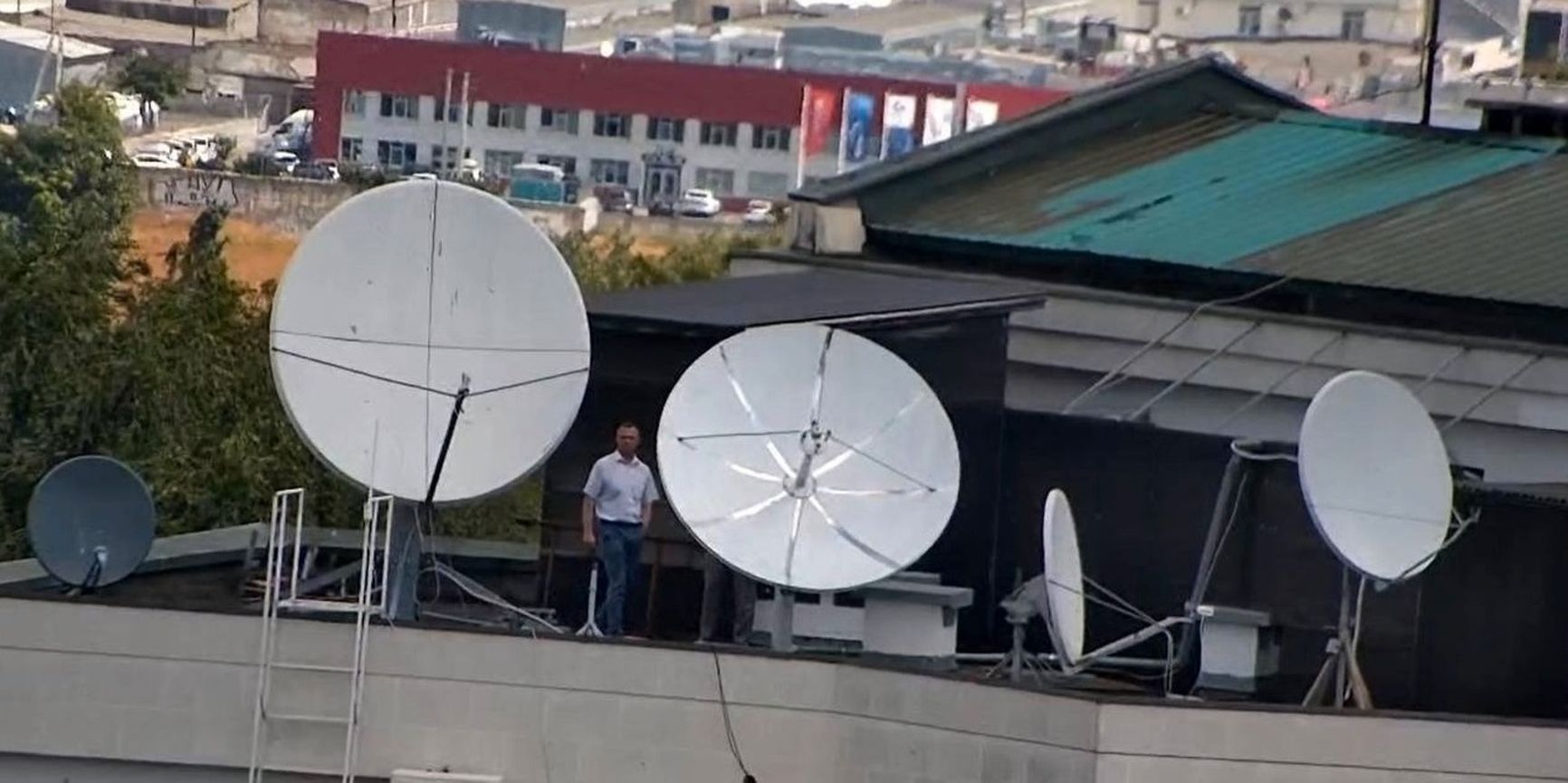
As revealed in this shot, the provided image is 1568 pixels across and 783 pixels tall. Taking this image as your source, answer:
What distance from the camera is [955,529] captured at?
22500mm

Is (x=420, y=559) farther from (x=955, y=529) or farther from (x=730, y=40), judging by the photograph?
(x=730, y=40)

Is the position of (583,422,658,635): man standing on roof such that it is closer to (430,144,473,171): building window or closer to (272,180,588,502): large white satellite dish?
(272,180,588,502): large white satellite dish

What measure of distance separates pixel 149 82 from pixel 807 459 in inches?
4593

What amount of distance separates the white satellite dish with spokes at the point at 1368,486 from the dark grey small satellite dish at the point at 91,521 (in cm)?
717

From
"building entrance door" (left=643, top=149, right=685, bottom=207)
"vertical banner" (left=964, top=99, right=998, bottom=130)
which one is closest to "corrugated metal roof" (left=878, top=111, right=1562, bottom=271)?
"building entrance door" (left=643, top=149, right=685, bottom=207)

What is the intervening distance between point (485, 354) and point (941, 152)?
8844 millimetres

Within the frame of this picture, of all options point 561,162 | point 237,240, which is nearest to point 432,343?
point 237,240

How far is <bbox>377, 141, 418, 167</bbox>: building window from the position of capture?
12925 cm

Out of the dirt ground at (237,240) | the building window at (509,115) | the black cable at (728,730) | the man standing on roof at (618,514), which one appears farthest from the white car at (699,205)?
the black cable at (728,730)

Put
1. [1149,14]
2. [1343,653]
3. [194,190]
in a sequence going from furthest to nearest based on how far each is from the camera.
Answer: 1. [1149,14]
2. [194,190]
3. [1343,653]

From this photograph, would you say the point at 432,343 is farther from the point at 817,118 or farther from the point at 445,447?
the point at 817,118

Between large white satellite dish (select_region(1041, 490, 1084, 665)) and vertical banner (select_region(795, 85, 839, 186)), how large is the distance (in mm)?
109008

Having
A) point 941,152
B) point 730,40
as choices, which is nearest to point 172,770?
point 941,152

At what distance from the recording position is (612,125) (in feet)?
436
